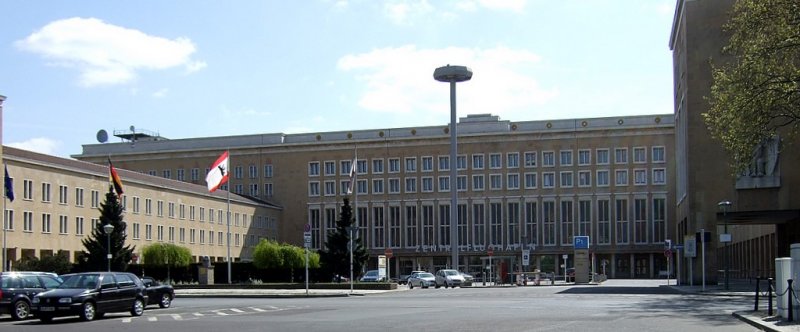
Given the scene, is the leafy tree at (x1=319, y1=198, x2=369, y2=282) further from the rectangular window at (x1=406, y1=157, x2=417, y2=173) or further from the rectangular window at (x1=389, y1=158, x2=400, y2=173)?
the rectangular window at (x1=389, y1=158, x2=400, y2=173)

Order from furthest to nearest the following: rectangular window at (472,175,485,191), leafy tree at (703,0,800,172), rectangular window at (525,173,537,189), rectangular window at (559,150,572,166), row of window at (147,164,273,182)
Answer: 1. row of window at (147,164,273,182)
2. rectangular window at (472,175,485,191)
3. rectangular window at (525,173,537,189)
4. rectangular window at (559,150,572,166)
5. leafy tree at (703,0,800,172)

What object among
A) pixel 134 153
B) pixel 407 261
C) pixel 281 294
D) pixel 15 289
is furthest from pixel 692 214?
pixel 134 153

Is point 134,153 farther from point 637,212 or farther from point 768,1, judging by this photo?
point 768,1

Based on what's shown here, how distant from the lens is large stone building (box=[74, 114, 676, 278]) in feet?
372

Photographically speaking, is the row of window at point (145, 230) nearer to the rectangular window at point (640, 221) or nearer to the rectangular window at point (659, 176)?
the rectangular window at point (640, 221)

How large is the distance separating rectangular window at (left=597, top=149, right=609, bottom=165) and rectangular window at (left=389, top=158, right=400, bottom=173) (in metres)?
24.6

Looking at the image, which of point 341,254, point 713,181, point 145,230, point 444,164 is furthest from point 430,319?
point 444,164

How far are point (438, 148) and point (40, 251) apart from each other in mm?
53969

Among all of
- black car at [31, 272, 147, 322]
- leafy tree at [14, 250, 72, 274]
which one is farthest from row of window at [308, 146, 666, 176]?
black car at [31, 272, 147, 322]

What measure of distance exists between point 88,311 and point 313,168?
97.6 metres

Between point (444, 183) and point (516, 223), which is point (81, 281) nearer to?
point (516, 223)

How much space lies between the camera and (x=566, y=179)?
116 m

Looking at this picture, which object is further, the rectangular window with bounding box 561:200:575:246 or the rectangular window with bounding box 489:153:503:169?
the rectangular window with bounding box 489:153:503:169

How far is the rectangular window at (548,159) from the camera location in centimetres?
11675
